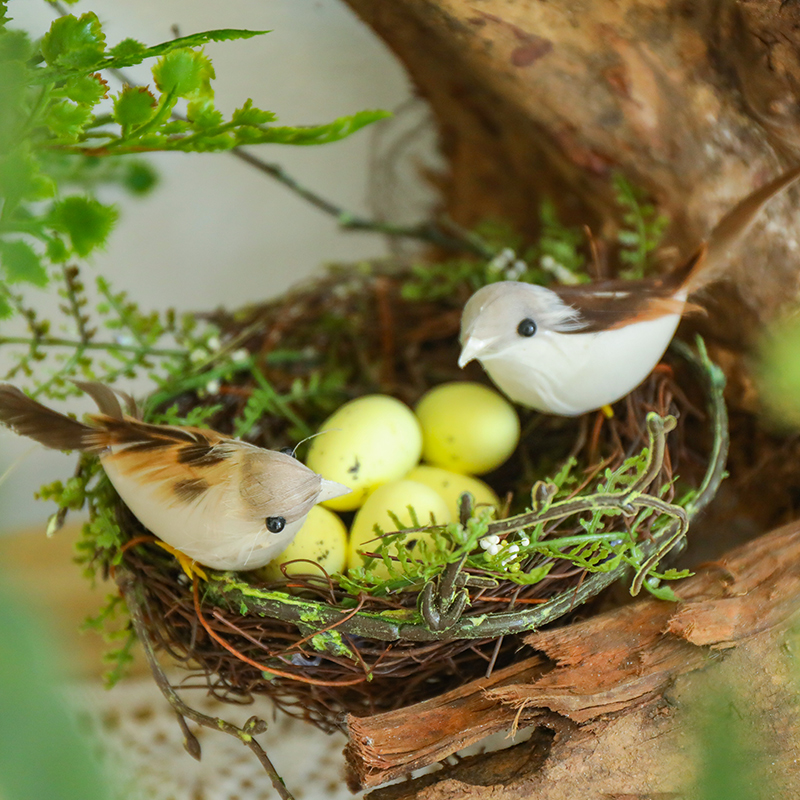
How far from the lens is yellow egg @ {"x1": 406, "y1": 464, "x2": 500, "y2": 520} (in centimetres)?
66

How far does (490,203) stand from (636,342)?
1.41ft

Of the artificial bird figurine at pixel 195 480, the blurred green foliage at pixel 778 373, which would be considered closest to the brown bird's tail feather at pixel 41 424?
the artificial bird figurine at pixel 195 480

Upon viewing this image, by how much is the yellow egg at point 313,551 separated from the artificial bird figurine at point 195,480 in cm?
4

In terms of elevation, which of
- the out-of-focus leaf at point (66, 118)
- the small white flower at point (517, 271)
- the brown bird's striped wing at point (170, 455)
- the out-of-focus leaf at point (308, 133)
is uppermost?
the out-of-focus leaf at point (66, 118)

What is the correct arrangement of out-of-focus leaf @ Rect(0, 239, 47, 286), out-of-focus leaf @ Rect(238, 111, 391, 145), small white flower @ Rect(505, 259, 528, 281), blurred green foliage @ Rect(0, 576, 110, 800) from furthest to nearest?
1. small white flower @ Rect(505, 259, 528, 281)
2. out-of-focus leaf @ Rect(238, 111, 391, 145)
3. out-of-focus leaf @ Rect(0, 239, 47, 286)
4. blurred green foliage @ Rect(0, 576, 110, 800)

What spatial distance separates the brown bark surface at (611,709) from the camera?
0.51 m

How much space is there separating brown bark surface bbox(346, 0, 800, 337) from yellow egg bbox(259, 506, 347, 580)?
17.5 inches

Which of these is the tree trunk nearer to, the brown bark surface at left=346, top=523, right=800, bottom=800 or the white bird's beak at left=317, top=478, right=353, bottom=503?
the brown bark surface at left=346, top=523, right=800, bottom=800

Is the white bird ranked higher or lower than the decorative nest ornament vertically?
higher

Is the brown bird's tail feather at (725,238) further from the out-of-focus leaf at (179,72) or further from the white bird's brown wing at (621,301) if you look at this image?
the out-of-focus leaf at (179,72)

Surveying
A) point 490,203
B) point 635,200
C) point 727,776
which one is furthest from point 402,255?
point 727,776

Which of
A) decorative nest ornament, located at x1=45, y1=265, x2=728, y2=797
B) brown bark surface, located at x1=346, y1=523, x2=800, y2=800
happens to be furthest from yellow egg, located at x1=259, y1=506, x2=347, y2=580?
brown bark surface, located at x1=346, y1=523, x2=800, y2=800

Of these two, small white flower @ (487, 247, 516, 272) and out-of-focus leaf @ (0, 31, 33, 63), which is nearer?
out-of-focus leaf @ (0, 31, 33, 63)

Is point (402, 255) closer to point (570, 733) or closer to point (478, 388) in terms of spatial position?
point (478, 388)
